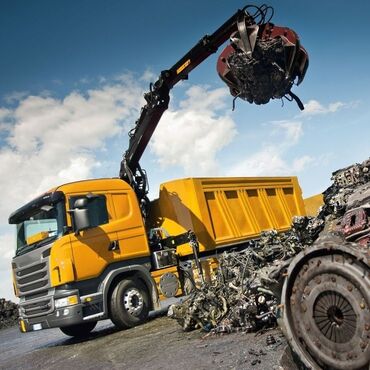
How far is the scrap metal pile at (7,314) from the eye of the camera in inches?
730

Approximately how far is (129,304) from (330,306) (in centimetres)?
593

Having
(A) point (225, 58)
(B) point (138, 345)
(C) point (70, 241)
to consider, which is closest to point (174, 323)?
(B) point (138, 345)

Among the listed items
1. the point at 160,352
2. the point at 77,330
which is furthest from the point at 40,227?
the point at 160,352

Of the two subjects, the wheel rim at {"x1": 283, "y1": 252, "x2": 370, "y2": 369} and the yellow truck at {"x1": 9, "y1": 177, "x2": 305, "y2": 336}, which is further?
the yellow truck at {"x1": 9, "y1": 177, "x2": 305, "y2": 336}

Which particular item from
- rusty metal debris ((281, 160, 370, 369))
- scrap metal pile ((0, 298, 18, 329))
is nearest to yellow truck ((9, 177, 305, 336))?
rusty metal debris ((281, 160, 370, 369))

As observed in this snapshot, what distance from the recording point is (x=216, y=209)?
967 cm

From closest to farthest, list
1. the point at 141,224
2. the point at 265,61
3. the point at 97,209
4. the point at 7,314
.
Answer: the point at 265,61 < the point at 97,209 < the point at 141,224 < the point at 7,314

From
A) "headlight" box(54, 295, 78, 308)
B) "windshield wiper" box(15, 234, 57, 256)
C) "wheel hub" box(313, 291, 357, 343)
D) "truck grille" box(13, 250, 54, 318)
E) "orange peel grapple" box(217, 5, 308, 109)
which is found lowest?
"wheel hub" box(313, 291, 357, 343)

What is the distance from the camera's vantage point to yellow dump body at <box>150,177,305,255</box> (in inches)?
363

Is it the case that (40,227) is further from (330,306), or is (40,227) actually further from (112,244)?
(330,306)

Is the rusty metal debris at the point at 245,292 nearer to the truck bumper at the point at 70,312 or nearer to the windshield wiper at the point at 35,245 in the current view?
the truck bumper at the point at 70,312

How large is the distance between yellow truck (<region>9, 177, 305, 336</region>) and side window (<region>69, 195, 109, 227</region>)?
0.02 m

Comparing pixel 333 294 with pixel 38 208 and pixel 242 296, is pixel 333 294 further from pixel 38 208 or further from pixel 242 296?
pixel 38 208

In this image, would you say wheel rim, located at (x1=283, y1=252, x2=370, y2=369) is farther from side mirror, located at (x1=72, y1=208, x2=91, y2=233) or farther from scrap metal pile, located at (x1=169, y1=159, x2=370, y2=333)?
side mirror, located at (x1=72, y1=208, x2=91, y2=233)
